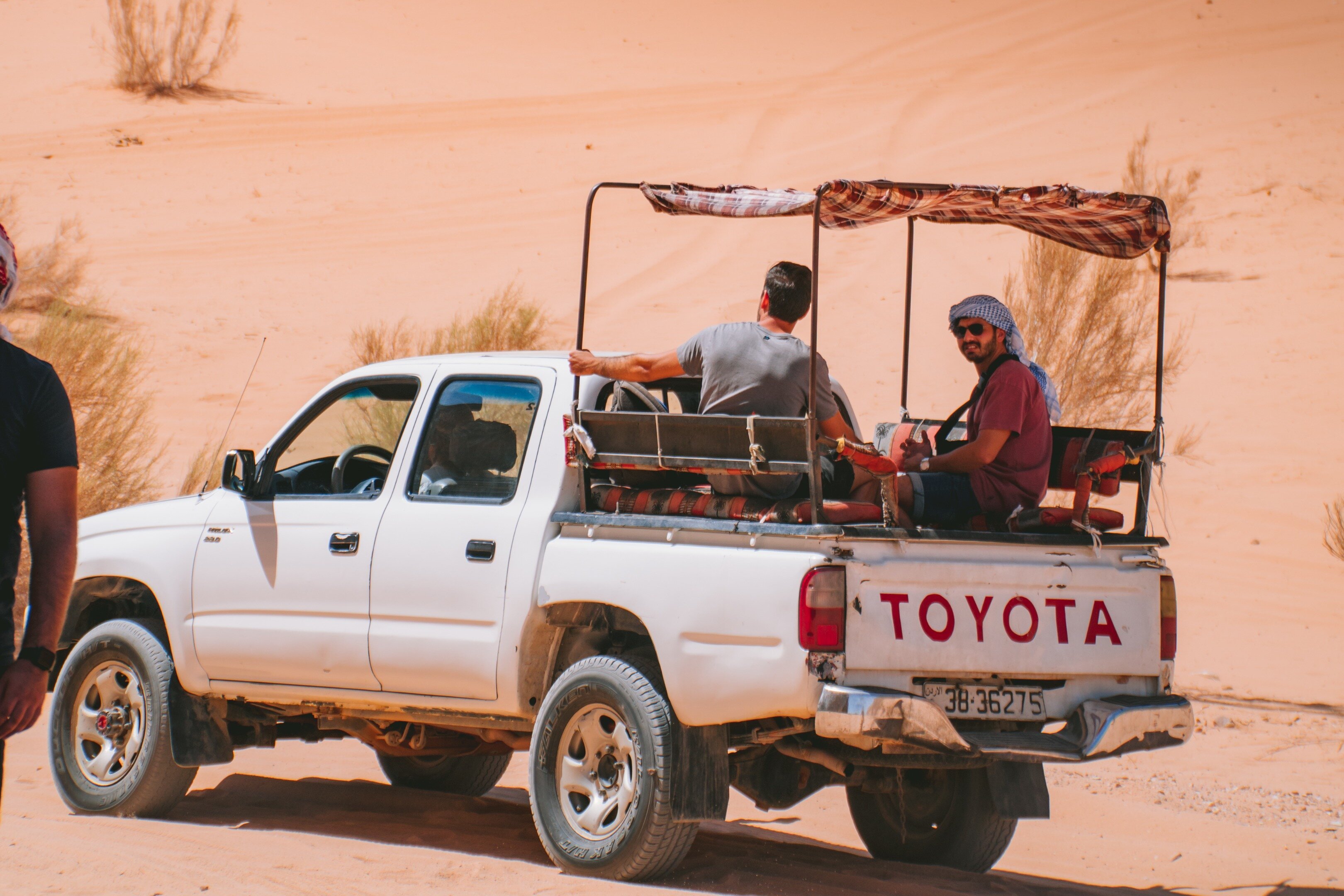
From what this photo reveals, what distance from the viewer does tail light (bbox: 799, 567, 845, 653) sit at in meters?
4.91

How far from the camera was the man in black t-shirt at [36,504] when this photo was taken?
10.8 feet

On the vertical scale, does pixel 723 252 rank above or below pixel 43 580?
above

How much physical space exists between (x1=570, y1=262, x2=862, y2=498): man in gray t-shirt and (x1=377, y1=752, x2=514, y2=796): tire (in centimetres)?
284

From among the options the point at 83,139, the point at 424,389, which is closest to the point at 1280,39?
the point at 83,139

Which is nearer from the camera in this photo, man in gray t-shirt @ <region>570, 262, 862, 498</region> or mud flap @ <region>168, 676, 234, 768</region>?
man in gray t-shirt @ <region>570, 262, 862, 498</region>

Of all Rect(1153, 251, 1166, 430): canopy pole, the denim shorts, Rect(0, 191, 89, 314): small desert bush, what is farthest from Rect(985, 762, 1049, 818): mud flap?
Rect(0, 191, 89, 314): small desert bush

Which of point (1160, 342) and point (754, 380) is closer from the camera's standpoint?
point (754, 380)

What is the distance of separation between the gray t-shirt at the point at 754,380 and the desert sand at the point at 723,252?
141 centimetres

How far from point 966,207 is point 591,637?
2.23 m

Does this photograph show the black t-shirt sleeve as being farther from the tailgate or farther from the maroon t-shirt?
the maroon t-shirt

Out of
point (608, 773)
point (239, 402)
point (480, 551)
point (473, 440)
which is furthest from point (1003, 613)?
point (239, 402)

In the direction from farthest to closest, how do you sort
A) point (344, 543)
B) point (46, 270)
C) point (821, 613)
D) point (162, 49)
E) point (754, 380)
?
point (162, 49) → point (46, 270) → point (344, 543) → point (754, 380) → point (821, 613)

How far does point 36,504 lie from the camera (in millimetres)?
3357

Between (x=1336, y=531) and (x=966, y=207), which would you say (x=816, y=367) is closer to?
(x=966, y=207)
